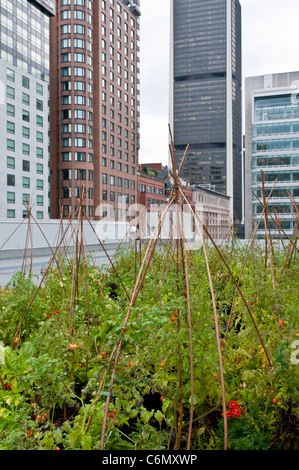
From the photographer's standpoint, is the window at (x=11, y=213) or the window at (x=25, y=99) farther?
the window at (x=25, y=99)

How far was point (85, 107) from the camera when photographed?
41062mm

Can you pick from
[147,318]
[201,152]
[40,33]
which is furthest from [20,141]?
[201,152]

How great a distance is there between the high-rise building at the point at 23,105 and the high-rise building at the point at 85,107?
184 inches

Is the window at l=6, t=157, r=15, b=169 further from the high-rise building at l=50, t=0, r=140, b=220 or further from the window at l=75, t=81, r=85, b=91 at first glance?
the window at l=75, t=81, r=85, b=91

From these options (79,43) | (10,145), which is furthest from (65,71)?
(10,145)

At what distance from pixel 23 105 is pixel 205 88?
78.0 meters

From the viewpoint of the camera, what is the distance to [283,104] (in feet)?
136

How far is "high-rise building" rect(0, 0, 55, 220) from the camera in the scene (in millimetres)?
30484

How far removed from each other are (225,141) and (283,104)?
65.7 m

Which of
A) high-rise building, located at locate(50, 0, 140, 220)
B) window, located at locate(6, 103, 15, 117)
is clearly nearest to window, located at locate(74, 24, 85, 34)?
high-rise building, located at locate(50, 0, 140, 220)

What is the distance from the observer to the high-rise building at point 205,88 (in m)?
95.5

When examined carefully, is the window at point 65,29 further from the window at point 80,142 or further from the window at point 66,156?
the window at point 66,156

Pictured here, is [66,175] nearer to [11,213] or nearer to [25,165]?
[25,165]

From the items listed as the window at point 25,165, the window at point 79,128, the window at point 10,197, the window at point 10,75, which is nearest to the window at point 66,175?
the window at point 79,128
